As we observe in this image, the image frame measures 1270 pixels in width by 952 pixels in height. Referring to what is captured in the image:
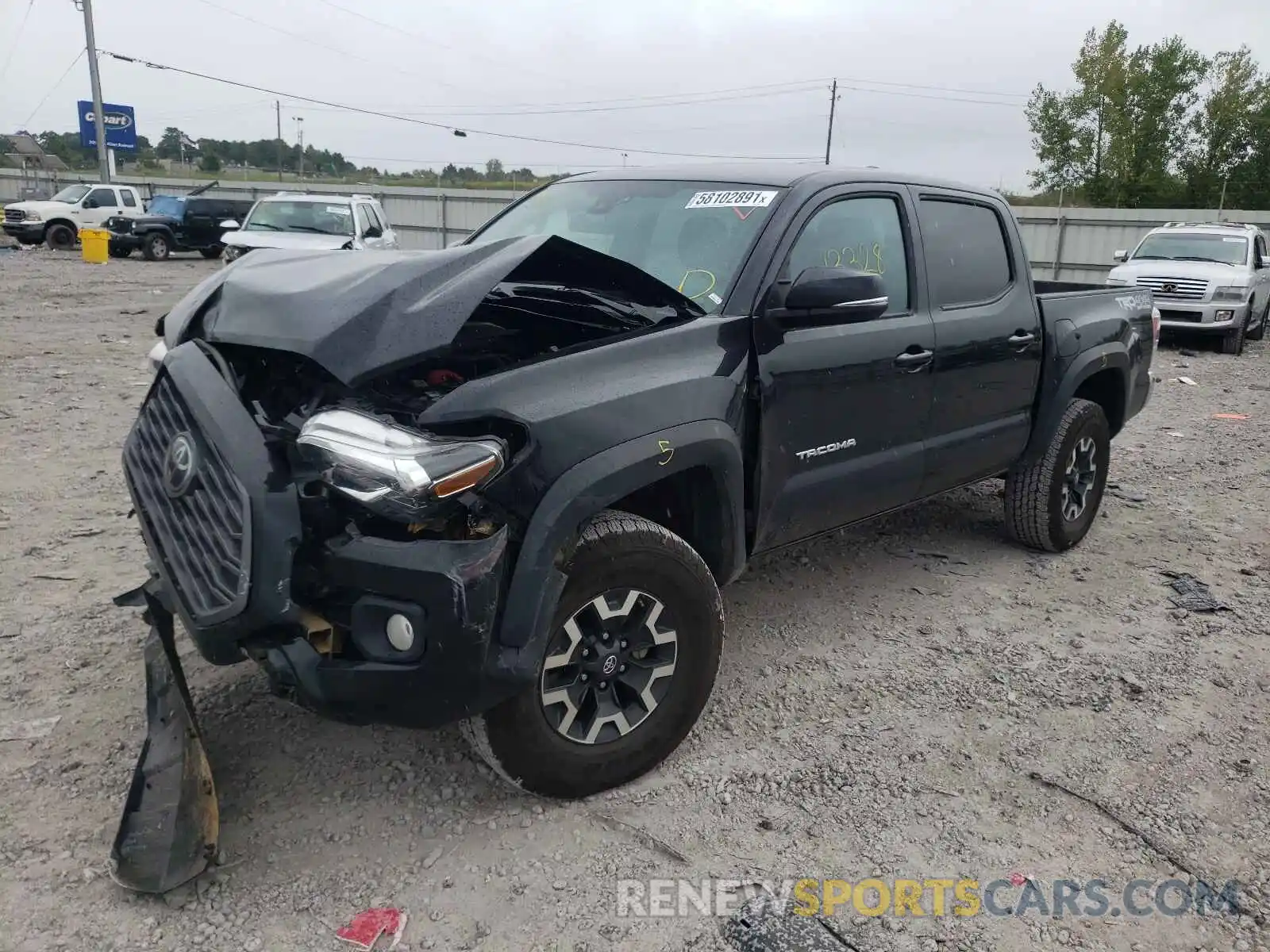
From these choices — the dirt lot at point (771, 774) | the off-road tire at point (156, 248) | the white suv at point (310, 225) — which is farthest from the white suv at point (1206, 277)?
the off-road tire at point (156, 248)

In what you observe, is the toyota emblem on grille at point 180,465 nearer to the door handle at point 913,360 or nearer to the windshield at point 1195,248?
the door handle at point 913,360

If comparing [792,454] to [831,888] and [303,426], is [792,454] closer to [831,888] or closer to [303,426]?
[831,888]

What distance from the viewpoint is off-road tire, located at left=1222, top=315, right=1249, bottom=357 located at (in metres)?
14.2

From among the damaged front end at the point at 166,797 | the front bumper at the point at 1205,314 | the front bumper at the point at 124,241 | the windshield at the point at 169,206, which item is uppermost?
the windshield at the point at 169,206

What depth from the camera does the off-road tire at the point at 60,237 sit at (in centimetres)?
2525

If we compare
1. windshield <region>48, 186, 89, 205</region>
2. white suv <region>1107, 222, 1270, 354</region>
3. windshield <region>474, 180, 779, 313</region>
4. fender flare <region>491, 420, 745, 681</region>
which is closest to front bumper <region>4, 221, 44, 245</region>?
windshield <region>48, 186, 89, 205</region>

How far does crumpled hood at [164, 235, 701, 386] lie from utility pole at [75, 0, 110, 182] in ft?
116

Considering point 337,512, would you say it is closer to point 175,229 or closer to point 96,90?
point 175,229

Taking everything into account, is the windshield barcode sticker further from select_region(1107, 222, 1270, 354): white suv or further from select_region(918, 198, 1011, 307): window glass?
select_region(1107, 222, 1270, 354): white suv

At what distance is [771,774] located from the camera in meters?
3.12

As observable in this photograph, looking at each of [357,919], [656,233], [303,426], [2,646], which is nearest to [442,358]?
[303,426]

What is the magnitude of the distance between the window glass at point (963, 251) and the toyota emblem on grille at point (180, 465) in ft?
9.85

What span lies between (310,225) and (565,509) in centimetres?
1501

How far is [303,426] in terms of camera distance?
8.14 feet
